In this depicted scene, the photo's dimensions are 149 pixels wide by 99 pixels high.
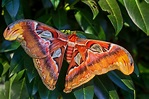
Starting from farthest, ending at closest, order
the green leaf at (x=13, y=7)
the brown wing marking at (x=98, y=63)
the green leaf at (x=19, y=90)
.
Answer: the green leaf at (x=19, y=90) → the green leaf at (x=13, y=7) → the brown wing marking at (x=98, y=63)

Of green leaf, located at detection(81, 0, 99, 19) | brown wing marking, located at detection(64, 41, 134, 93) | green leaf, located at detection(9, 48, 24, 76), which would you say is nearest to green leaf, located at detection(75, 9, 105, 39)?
green leaf, located at detection(81, 0, 99, 19)

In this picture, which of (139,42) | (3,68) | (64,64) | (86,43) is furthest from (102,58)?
(139,42)

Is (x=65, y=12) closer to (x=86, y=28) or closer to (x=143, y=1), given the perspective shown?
(x=86, y=28)

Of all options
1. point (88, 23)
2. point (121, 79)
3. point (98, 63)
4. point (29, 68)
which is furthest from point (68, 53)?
point (88, 23)

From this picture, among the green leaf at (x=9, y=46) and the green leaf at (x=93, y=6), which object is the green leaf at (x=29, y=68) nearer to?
the green leaf at (x=9, y=46)

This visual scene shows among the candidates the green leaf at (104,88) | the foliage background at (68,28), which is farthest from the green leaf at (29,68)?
the green leaf at (104,88)

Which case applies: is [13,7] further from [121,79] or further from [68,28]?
[121,79]
